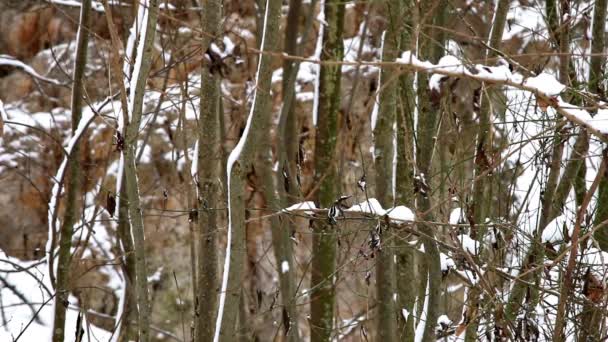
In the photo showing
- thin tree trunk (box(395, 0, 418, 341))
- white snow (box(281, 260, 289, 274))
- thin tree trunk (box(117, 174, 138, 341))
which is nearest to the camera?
thin tree trunk (box(395, 0, 418, 341))

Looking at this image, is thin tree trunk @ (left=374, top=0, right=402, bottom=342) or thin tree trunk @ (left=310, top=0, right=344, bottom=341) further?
thin tree trunk @ (left=310, top=0, right=344, bottom=341)

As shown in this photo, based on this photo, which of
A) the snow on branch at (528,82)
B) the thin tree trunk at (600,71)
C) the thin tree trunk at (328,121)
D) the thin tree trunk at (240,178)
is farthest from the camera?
the thin tree trunk at (328,121)

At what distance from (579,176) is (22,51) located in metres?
5.54

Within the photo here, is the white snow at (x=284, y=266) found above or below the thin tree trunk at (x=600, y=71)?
below

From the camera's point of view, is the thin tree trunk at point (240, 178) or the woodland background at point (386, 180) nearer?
the woodland background at point (386, 180)

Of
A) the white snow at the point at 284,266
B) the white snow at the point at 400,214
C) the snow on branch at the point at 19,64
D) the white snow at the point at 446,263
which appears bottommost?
the white snow at the point at 284,266

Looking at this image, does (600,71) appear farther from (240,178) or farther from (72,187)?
(72,187)

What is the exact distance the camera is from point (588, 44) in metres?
3.95

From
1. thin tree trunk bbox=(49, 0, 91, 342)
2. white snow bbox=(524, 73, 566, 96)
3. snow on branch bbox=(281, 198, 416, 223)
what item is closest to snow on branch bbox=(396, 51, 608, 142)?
white snow bbox=(524, 73, 566, 96)

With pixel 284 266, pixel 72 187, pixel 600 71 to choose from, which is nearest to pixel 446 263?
pixel 284 266

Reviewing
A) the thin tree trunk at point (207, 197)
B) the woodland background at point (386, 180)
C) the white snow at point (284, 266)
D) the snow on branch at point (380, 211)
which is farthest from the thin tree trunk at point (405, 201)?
the thin tree trunk at point (207, 197)

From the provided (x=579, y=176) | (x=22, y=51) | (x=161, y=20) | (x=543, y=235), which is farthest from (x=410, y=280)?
(x=22, y=51)

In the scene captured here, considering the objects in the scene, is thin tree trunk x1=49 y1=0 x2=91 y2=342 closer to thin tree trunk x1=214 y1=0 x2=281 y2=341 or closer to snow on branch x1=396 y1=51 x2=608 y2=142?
thin tree trunk x1=214 y1=0 x2=281 y2=341

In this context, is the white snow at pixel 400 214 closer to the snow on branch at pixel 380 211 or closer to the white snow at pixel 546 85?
the snow on branch at pixel 380 211
